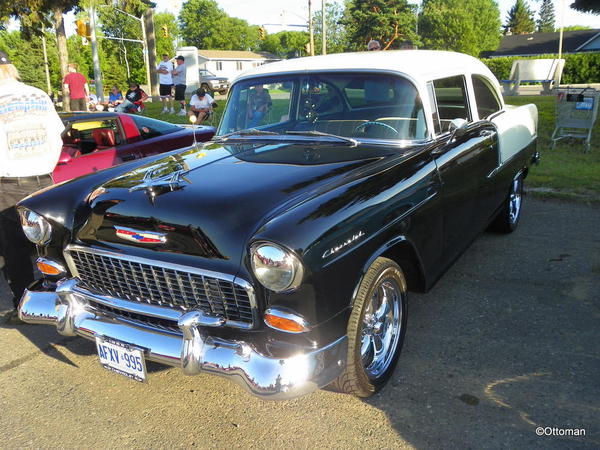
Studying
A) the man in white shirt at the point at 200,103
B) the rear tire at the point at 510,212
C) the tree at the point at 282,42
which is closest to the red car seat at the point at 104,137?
the rear tire at the point at 510,212

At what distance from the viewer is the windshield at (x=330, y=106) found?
3.71 meters

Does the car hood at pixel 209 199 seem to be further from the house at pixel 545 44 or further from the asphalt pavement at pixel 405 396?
the house at pixel 545 44

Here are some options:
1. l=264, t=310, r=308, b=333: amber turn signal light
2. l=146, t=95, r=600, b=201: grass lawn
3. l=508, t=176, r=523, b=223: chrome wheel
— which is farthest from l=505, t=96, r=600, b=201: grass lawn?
l=264, t=310, r=308, b=333: amber turn signal light

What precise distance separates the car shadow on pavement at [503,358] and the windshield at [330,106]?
137 cm

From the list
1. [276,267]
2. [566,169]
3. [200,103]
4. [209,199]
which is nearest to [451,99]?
[209,199]

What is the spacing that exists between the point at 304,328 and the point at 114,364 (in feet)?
3.55

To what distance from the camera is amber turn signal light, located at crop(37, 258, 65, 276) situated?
3.25m

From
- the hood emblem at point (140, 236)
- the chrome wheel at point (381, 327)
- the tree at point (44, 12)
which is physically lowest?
the chrome wheel at point (381, 327)

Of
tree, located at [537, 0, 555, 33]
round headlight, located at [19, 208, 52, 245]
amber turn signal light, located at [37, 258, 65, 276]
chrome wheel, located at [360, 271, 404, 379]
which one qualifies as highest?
tree, located at [537, 0, 555, 33]

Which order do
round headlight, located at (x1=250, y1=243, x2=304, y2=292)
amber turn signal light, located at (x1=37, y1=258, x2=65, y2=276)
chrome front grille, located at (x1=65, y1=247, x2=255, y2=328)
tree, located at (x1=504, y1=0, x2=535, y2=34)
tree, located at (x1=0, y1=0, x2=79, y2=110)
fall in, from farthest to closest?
Answer: tree, located at (x1=504, y1=0, x2=535, y2=34) < tree, located at (x1=0, y1=0, x2=79, y2=110) < amber turn signal light, located at (x1=37, y1=258, x2=65, y2=276) < chrome front grille, located at (x1=65, y1=247, x2=255, y2=328) < round headlight, located at (x1=250, y1=243, x2=304, y2=292)

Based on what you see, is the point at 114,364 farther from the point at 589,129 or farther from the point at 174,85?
the point at 174,85

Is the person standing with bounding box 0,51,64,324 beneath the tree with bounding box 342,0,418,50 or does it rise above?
beneath

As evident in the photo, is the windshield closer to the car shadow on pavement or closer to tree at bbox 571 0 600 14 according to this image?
the car shadow on pavement

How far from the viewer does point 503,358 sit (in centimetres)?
333
